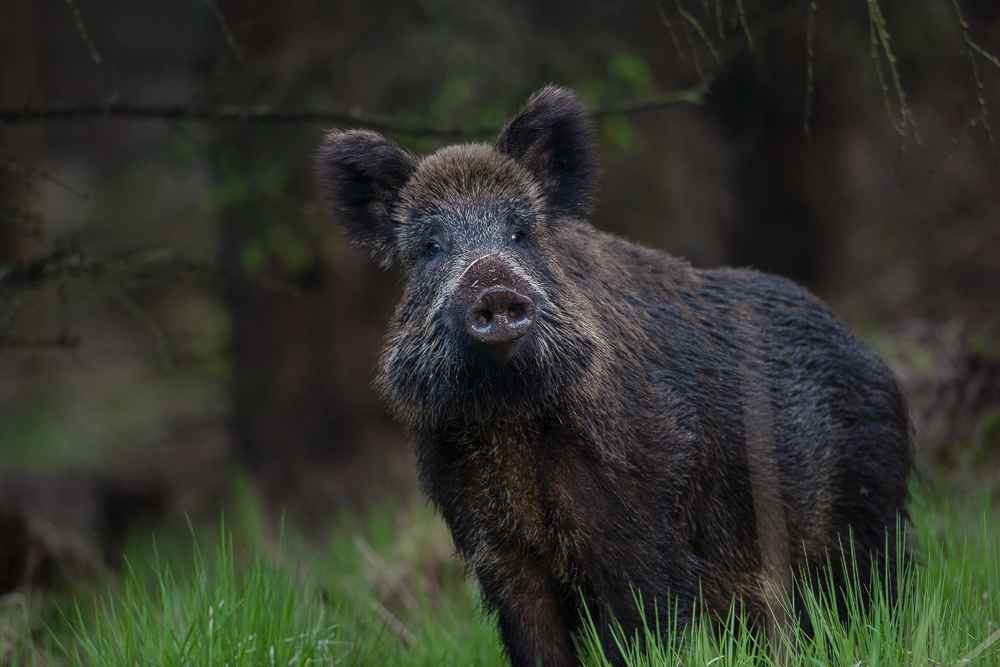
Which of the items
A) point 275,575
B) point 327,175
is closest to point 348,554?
point 275,575

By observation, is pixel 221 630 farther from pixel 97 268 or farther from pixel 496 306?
pixel 97 268

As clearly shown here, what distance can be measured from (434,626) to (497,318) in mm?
2280

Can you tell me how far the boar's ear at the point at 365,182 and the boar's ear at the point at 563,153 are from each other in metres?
0.46

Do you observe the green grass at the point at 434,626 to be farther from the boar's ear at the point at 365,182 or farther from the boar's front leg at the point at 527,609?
the boar's ear at the point at 365,182

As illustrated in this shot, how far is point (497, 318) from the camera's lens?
3260mm

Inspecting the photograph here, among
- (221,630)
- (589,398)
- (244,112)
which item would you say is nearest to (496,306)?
(589,398)

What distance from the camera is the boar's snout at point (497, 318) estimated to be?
325 centimetres

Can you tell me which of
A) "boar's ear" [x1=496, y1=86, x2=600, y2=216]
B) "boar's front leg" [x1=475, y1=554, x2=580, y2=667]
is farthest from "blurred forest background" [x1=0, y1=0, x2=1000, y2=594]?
"boar's front leg" [x1=475, y1=554, x2=580, y2=667]

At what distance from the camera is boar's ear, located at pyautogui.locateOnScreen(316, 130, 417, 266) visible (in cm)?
411

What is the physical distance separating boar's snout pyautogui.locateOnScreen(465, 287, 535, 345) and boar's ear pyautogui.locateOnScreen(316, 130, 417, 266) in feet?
3.44

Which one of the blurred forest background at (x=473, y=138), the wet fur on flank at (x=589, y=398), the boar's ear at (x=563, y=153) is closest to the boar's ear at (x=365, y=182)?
the wet fur on flank at (x=589, y=398)

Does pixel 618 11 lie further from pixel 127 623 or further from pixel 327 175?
pixel 127 623

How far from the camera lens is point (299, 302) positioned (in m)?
8.84

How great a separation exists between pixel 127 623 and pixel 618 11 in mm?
6893
